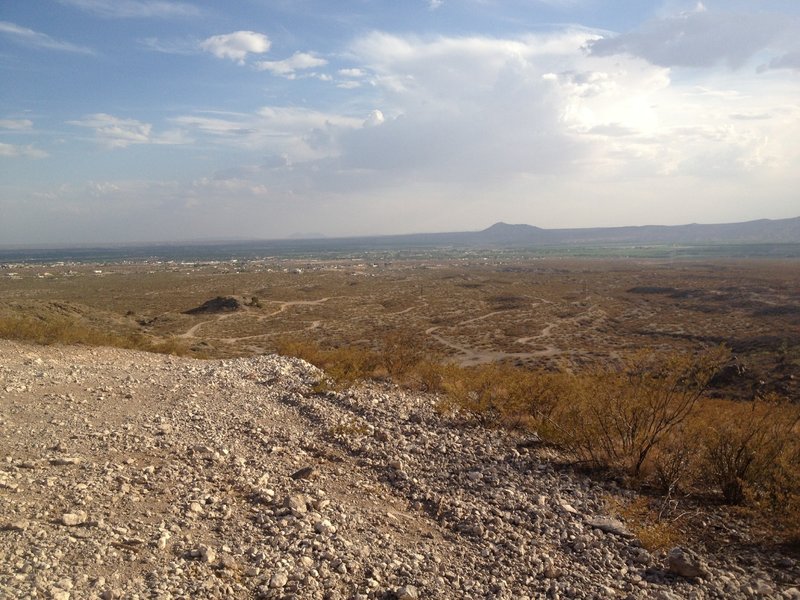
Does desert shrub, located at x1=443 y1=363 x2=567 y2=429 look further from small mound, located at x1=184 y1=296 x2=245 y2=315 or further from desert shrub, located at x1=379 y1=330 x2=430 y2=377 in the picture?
small mound, located at x1=184 y1=296 x2=245 y2=315

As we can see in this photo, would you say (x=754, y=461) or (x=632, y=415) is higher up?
(x=632, y=415)

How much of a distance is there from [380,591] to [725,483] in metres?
5.26

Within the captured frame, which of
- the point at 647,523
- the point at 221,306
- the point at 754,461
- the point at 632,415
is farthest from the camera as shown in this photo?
the point at 221,306

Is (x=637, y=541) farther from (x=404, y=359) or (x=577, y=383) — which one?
(x=404, y=359)

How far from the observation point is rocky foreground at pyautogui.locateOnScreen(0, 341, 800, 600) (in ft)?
14.0

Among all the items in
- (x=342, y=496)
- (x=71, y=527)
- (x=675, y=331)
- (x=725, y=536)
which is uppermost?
(x=71, y=527)

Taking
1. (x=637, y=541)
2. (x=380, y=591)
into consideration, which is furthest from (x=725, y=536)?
(x=380, y=591)

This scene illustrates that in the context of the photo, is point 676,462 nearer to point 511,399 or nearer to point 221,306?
point 511,399

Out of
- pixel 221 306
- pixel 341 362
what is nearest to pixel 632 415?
pixel 341 362

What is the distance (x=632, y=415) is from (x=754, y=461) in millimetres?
1741

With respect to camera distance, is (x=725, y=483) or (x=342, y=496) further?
(x=725, y=483)

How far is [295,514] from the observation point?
5.42 m

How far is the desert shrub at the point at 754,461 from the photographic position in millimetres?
6516

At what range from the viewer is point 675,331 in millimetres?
38500
